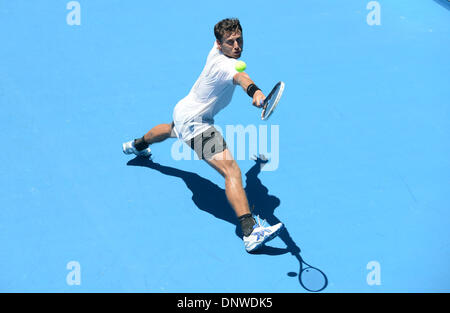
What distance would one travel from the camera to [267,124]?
605cm

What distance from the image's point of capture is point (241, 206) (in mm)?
4656

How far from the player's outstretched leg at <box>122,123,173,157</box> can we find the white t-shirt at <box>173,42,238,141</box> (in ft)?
1.02

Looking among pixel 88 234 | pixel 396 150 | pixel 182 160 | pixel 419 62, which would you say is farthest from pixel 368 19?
pixel 88 234

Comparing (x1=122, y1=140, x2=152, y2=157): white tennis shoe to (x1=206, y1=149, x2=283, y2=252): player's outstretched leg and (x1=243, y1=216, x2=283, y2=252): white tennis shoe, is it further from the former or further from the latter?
(x1=243, y1=216, x2=283, y2=252): white tennis shoe

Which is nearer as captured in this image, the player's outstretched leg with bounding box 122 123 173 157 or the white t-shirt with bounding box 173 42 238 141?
the white t-shirt with bounding box 173 42 238 141

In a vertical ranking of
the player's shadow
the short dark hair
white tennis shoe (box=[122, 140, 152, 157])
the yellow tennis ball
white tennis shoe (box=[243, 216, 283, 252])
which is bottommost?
white tennis shoe (box=[243, 216, 283, 252])

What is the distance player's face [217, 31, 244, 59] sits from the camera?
457 cm

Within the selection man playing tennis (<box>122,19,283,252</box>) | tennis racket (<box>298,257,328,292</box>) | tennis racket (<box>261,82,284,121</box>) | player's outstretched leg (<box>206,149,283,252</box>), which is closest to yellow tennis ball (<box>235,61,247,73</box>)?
man playing tennis (<box>122,19,283,252</box>)

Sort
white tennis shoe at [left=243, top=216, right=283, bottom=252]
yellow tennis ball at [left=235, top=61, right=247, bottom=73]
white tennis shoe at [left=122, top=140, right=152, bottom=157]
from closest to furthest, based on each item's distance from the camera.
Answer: yellow tennis ball at [left=235, top=61, right=247, bottom=73], white tennis shoe at [left=243, top=216, right=283, bottom=252], white tennis shoe at [left=122, top=140, right=152, bottom=157]

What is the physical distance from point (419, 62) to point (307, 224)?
311cm

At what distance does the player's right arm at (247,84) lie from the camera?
4172 millimetres

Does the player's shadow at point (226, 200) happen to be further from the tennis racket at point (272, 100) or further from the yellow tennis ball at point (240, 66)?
the yellow tennis ball at point (240, 66)

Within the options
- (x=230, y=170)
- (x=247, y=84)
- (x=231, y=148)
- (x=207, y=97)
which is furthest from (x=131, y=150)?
(x=247, y=84)

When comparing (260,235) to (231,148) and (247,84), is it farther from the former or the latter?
(231,148)
